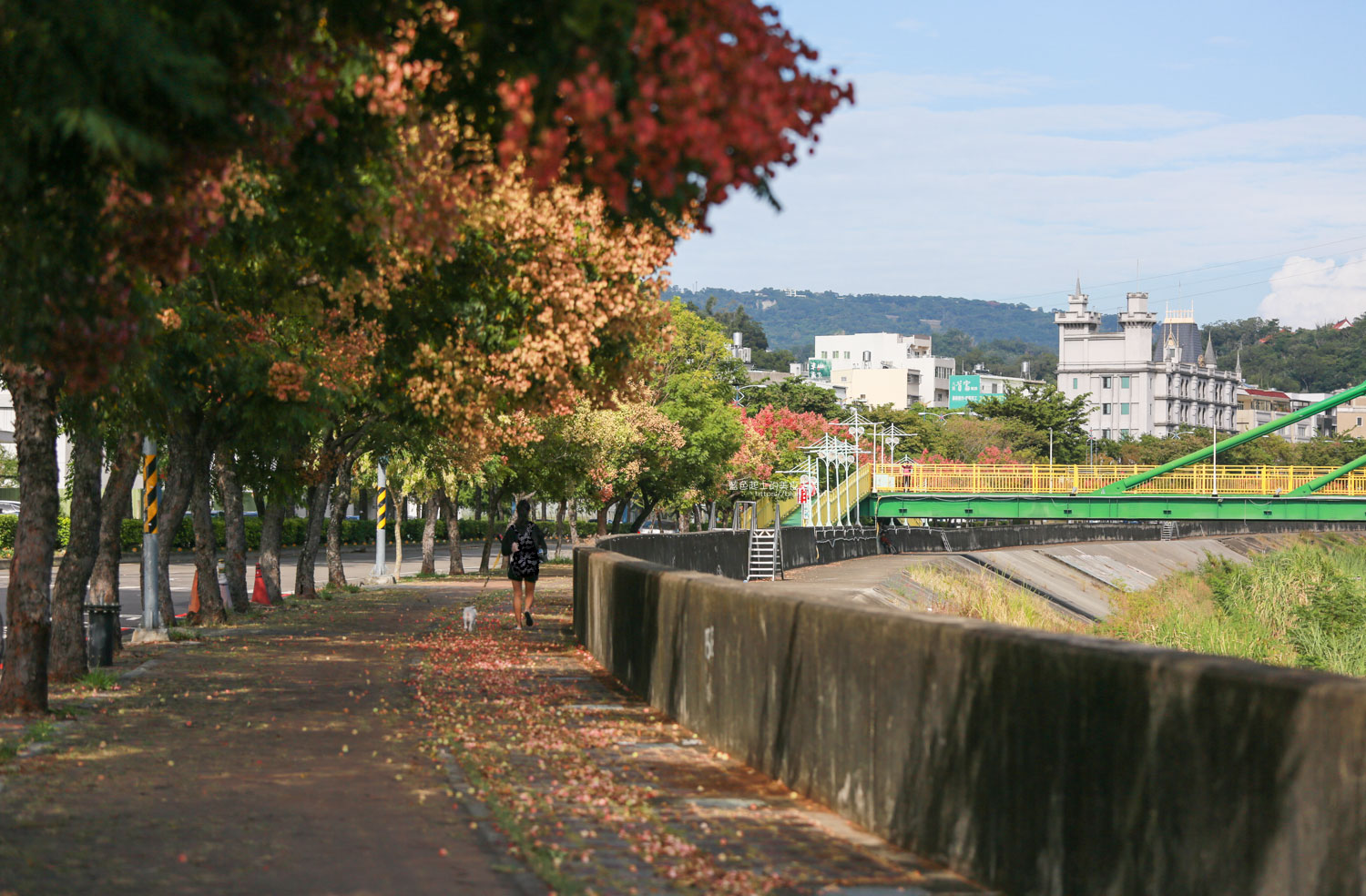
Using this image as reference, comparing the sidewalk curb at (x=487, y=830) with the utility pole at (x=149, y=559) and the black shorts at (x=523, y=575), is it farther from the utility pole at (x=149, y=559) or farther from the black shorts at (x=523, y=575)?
the black shorts at (x=523, y=575)

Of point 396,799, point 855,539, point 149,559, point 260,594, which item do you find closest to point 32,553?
point 396,799

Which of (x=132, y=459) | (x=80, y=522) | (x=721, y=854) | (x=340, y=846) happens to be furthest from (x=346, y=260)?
(x=132, y=459)

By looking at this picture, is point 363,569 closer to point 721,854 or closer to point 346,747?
point 346,747

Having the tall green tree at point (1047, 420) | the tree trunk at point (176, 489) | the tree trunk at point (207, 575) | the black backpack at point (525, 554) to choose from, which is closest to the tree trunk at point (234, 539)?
the tree trunk at point (207, 575)

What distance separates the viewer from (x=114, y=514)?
18375 millimetres

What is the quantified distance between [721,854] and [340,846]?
6.18 ft

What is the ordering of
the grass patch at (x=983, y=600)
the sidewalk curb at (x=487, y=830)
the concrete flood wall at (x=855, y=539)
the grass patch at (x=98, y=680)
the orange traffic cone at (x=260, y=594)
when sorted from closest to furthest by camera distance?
the sidewalk curb at (x=487, y=830) → the grass patch at (x=98, y=680) → the orange traffic cone at (x=260, y=594) → the concrete flood wall at (x=855, y=539) → the grass patch at (x=983, y=600)

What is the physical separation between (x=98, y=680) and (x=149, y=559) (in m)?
5.35

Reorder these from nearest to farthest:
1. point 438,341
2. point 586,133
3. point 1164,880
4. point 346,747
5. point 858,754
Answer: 1. point 586,133
2. point 1164,880
3. point 858,754
4. point 346,747
5. point 438,341

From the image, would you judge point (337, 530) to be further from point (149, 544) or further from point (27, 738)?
point (27, 738)

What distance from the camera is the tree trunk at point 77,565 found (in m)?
14.5

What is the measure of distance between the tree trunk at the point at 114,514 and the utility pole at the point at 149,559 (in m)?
0.40

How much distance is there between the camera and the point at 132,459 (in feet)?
56.5

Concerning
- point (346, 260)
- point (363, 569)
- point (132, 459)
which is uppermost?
point (346, 260)
